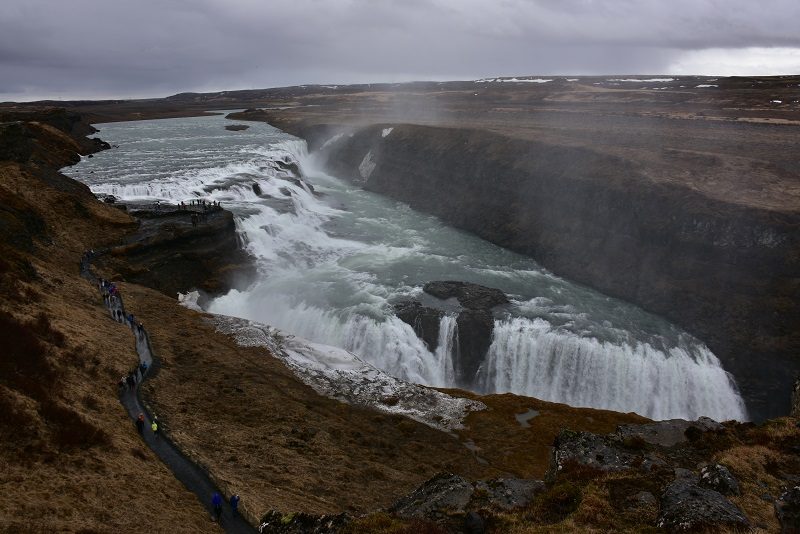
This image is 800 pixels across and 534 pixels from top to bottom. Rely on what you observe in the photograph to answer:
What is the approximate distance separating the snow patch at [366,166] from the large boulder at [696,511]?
79.5 meters

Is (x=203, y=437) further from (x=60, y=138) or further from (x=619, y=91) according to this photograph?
(x=619, y=91)

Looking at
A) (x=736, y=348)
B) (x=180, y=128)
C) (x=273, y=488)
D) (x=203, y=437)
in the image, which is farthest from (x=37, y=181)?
(x=180, y=128)

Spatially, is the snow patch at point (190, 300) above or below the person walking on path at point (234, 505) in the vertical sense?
above

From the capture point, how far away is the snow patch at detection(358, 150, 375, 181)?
89.2 meters

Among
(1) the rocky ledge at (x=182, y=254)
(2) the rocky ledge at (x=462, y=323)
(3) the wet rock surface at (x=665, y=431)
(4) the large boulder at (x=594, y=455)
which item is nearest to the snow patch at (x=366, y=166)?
(1) the rocky ledge at (x=182, y=254)

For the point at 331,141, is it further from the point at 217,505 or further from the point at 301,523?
the point at 301,523

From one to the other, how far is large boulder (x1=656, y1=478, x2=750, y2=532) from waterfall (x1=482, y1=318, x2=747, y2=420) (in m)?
24.2

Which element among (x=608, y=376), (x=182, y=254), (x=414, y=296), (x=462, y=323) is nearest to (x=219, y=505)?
(x=462, y=323)

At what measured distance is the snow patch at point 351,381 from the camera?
96.1 feet

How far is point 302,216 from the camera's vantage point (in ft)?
201

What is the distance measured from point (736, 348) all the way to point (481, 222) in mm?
31256

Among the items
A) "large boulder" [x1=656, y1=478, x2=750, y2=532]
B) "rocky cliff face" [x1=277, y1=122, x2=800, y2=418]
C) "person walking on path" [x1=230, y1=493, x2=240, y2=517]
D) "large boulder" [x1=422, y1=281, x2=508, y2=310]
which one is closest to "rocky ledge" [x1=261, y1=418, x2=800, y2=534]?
"large boulder" [x1=656, y1=478, x2=750, y2=532]

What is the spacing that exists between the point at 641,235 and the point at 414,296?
2408 centimetres

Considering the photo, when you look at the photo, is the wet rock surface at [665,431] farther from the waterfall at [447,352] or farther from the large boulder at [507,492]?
the waterfall at [447,352]
